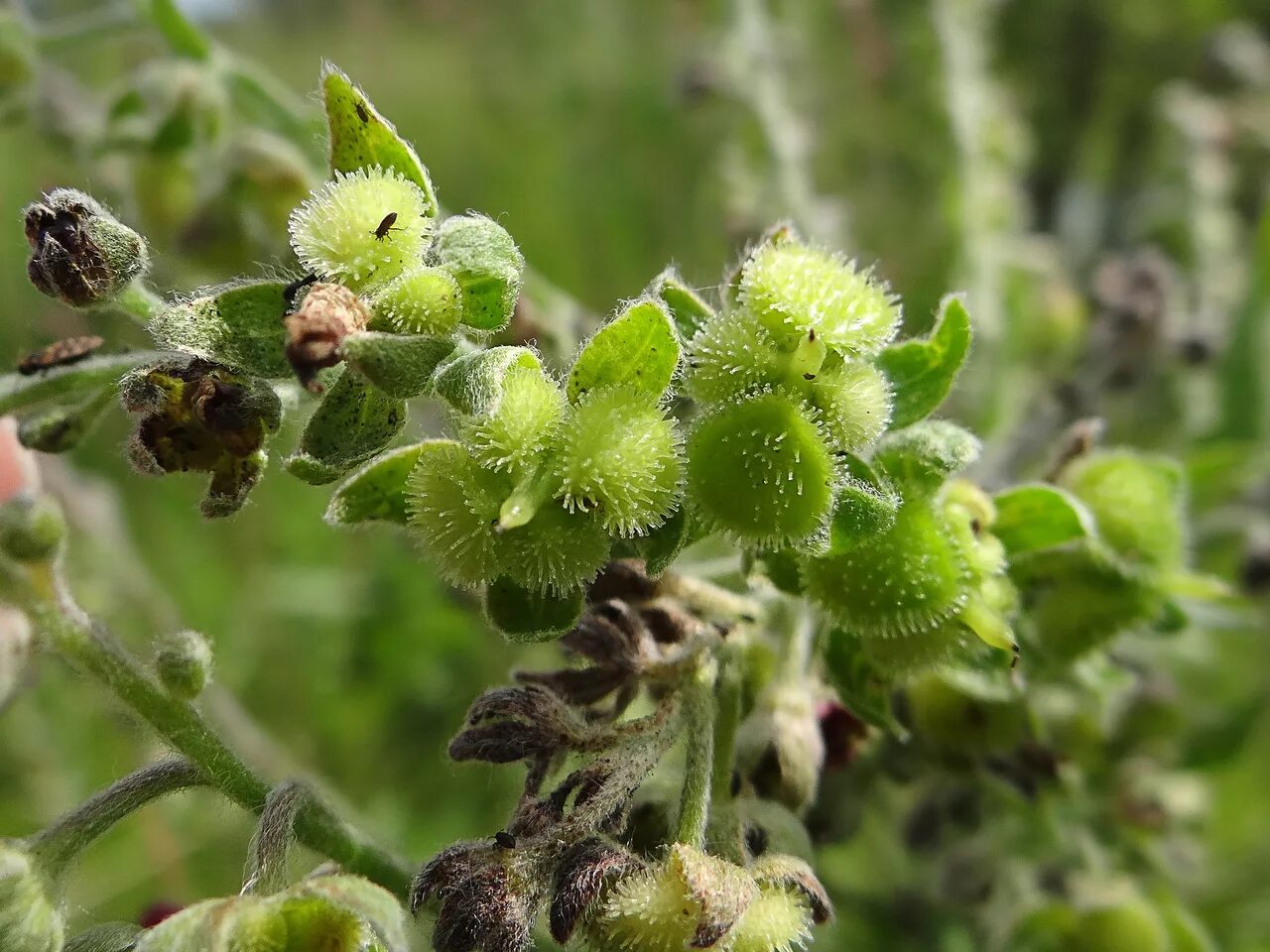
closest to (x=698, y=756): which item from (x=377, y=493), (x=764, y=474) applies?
Result: (x=764, y=474)

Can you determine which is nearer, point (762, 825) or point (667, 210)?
point (762, 825)

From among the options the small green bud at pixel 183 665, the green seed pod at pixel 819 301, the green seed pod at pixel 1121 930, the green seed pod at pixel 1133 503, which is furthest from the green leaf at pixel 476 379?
the green seed pod at pixel 1121 930

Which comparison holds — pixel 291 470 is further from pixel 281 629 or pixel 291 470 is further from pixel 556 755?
pixel 281 629

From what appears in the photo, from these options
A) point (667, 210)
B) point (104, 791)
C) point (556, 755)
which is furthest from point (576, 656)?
point (667, 210)

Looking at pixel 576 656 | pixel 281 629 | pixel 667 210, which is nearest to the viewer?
pixel 576 656

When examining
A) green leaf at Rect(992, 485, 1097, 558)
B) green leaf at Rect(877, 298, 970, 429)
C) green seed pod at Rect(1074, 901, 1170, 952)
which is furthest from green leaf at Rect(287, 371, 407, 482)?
green seed pod at Rect(1074, 901, 1170, 952)

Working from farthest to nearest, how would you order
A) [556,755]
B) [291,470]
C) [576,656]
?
[576,656] < [556,755] < [291,470]

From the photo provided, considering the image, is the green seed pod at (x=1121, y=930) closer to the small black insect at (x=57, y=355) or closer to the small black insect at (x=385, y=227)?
the small black insect at (x=385, y=227)
